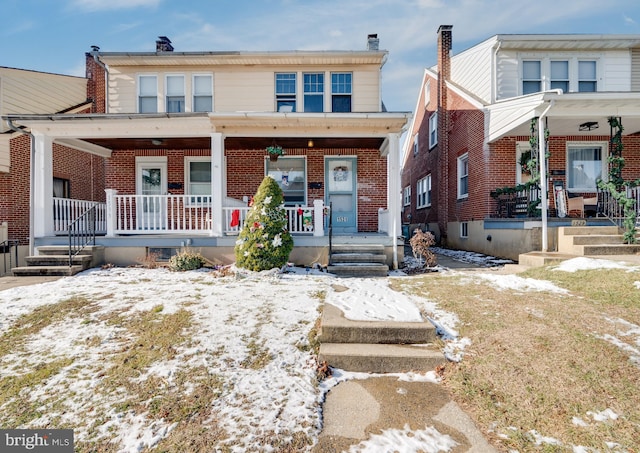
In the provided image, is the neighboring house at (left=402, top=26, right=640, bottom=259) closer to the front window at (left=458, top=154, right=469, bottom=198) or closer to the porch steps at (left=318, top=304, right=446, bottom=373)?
the front window at (left=458, top=154, right=469, bottom=198)

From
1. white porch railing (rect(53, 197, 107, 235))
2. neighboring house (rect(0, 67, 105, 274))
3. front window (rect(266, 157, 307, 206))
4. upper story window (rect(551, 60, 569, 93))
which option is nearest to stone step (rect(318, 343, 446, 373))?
front window (rect(266, 157, 307, 206))

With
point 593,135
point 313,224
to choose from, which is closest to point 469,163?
point 593,135

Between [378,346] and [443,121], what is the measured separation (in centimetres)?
1286

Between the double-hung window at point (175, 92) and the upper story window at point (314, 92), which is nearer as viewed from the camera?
the upper story window at point (314, 92)

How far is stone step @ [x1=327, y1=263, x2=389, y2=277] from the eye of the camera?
7.43m

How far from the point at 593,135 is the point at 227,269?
12631 mm

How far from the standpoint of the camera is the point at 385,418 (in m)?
2.49

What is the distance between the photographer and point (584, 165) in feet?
36.5

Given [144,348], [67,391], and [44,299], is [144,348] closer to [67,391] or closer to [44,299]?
[67,391]

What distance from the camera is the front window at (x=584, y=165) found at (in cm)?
1105

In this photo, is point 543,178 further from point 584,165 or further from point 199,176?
point 199,176

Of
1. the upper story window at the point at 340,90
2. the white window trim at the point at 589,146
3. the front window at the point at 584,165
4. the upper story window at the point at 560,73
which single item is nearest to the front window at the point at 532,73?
the upper story window at the point at 560,73

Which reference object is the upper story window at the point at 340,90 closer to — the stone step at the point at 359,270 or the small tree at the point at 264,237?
the small tree at the point at 264,237

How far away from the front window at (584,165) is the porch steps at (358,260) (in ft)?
26.1
